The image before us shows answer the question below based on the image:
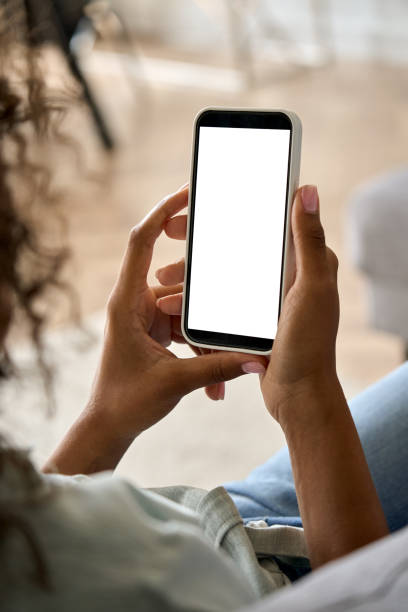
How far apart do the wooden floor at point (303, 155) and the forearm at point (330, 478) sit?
1051mm

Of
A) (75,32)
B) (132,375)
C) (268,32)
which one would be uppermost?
(268,32)

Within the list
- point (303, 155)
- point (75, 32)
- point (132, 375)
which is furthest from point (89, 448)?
point (75, 32)

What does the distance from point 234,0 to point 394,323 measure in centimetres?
261

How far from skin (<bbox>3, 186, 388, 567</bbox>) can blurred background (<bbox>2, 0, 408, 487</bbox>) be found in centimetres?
6

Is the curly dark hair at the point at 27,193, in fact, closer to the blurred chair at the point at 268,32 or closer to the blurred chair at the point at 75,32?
the blurred chair at the point at 75,32

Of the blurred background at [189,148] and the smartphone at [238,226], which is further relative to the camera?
the blurred background at [189,148]

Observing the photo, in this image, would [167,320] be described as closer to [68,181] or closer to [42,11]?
[68,181]

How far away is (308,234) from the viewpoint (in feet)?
2.27

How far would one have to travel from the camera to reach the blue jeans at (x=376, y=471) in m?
0.76

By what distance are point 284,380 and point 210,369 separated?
0.09m

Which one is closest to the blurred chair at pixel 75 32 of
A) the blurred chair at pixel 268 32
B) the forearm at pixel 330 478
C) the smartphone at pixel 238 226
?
the blurred chair at pixel 268 32

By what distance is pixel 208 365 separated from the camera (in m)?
0.74

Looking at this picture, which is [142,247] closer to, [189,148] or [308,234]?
[308,234]

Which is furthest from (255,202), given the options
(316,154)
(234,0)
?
(234,0)
